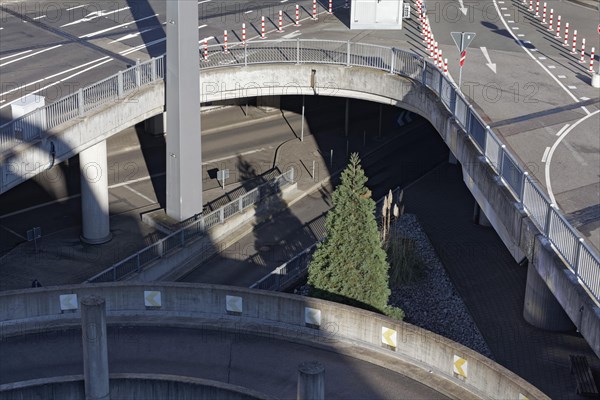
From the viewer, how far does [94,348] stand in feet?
72.0

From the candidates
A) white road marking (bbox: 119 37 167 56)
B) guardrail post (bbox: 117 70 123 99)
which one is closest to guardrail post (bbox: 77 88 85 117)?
guardrail post (bbox: 117 70 123 99)

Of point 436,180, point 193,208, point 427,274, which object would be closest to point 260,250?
point 193,208

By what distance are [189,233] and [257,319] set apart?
10344 millimetres

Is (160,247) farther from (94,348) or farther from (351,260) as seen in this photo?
(94,348)

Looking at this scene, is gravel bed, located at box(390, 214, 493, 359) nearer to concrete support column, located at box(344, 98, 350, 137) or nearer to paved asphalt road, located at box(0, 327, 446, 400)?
paved asphalt road, located at box(0, 327, 446, 400)

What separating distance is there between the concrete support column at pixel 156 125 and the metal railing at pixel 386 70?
198 inches

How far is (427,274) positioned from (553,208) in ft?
34.0

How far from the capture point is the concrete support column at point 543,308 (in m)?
30.6

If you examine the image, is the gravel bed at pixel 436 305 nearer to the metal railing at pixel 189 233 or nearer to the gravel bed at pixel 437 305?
the gravel bed at pixel 437 305

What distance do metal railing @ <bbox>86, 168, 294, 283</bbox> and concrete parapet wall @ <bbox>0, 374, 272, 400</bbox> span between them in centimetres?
893

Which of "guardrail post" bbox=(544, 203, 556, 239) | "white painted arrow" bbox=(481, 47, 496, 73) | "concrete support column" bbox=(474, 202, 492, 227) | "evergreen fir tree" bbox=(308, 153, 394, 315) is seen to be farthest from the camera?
"white painted arrow" bbox=(481, 47, 496, 73)

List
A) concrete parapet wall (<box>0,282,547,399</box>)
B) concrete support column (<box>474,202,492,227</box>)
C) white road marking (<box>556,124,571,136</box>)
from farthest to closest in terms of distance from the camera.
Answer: concrete support column (<box>474,202,492,227</box>) → white road marking (<box>556,124,571,136</box>) → concrete parapet wall (<box>0,282,547,399</box>)

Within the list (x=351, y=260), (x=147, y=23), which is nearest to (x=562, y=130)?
(x=351, y=260)

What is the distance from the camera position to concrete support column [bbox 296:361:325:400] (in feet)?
65.6
